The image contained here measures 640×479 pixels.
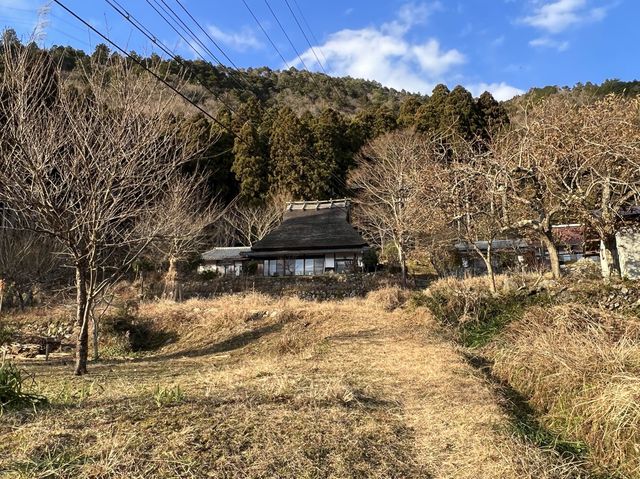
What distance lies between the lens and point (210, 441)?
3.30 meters

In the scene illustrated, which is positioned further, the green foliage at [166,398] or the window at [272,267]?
the window at [272,267]

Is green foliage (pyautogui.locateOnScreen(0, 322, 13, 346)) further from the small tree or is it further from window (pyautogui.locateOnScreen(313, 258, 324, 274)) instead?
window (pyautogui.locateOnScreen(313, 258, 324, 274))

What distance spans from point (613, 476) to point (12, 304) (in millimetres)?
19838

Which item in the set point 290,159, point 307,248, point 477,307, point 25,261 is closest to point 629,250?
point 477,307

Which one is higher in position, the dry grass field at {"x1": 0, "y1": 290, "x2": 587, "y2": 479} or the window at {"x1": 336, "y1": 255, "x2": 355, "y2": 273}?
the window at {"x1": 336, "y1": 255, "x2": 355, "y2": 273}

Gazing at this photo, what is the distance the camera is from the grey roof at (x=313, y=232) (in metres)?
25.9

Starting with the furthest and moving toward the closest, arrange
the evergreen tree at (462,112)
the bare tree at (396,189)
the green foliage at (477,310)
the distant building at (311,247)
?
the evergreen tree at (462,112)
the distant building at (311,247)
the bare tree at (396,189)
the green foliage at (477,310)

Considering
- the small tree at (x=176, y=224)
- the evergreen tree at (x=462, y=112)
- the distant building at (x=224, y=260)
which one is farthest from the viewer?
the evergreen tree at (x=462, y=112)

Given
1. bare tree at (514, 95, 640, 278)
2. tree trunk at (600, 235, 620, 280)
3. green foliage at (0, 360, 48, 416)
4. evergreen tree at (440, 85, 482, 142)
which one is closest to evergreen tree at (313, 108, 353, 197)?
evergreen tree at (440, 85, 482, 142)

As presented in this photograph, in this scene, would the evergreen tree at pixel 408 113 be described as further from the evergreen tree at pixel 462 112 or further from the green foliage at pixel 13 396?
the green foliage at pixel 13 396

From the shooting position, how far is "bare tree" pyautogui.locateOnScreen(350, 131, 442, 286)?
67.9 ft

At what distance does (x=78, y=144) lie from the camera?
7785 mm

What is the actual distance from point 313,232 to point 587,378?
902 inches

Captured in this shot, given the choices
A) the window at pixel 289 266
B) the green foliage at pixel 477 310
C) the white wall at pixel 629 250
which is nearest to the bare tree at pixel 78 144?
the green foliage at pixel 477 310
